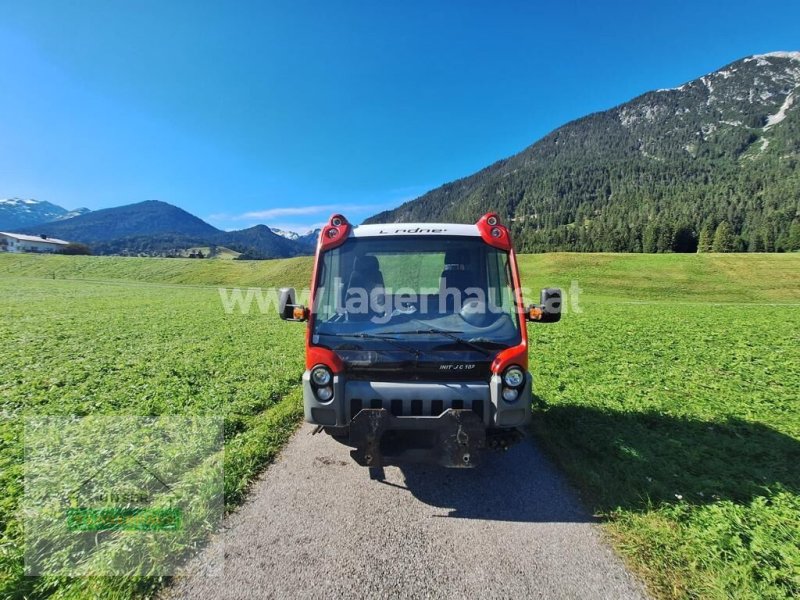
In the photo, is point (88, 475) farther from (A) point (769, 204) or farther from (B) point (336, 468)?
(A) point (769, 204)

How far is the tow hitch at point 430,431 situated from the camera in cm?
455

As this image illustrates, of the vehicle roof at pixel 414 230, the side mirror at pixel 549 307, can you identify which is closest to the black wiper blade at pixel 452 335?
the side mirror at pixel 549 307

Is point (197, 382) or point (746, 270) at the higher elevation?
point (746, 270)

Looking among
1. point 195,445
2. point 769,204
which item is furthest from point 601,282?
point 769,204

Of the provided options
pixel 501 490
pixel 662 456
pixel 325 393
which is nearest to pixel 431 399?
pixel 325 393

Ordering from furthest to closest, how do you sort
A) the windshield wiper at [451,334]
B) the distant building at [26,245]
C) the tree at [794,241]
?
the distant building at [26,245]
the tree at [794,241]
the windshield wiper at [451,334]

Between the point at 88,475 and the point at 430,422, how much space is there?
16.2ft

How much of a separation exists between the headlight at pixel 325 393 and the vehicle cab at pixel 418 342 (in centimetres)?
2

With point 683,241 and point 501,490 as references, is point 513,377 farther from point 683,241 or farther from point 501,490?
point 683,241

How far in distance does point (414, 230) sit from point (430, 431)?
277 centimetres

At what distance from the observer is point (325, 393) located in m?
4.91

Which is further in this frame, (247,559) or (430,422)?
(430,422)

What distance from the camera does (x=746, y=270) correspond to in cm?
5272

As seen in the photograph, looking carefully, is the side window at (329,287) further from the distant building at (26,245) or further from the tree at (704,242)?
the distant building at (26,245)
